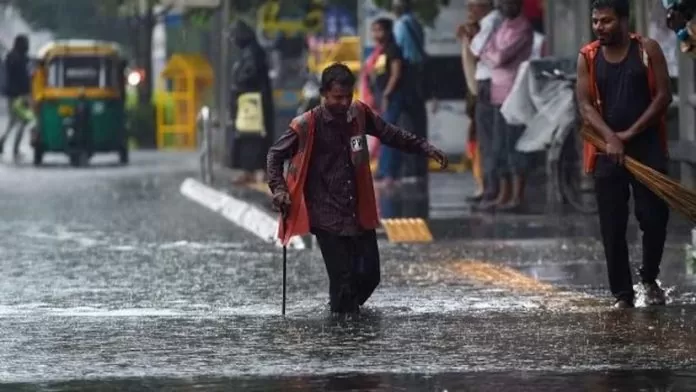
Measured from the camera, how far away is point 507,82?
63.6ft

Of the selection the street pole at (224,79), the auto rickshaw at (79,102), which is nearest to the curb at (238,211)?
the street pole at (224,79)

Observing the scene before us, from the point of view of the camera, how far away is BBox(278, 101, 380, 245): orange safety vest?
38.4 feet

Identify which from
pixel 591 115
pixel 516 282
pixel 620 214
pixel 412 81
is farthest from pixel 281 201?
pixel 412 81

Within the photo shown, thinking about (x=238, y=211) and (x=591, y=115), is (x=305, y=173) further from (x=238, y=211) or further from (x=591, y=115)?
(x=238, y=211)

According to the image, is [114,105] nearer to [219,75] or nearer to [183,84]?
[219,75]

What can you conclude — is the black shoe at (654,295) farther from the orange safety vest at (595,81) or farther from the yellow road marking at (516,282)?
the orange safety vest at (595,81)

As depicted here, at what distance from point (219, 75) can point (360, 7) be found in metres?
5.97

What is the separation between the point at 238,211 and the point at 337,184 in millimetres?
8745

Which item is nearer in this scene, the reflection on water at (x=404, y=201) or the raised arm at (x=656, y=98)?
the raised arm at (x=656, y=98)

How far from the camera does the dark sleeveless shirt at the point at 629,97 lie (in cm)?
1166

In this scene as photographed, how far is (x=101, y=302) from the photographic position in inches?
501

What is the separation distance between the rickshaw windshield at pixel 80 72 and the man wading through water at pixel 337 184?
2321cm

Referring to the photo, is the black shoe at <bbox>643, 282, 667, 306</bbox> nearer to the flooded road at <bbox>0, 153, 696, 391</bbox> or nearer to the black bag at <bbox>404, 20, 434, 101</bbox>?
the flooded road at <bbox>0, 153, 696, 391</bbox>

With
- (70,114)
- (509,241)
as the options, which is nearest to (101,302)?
(509,241)
